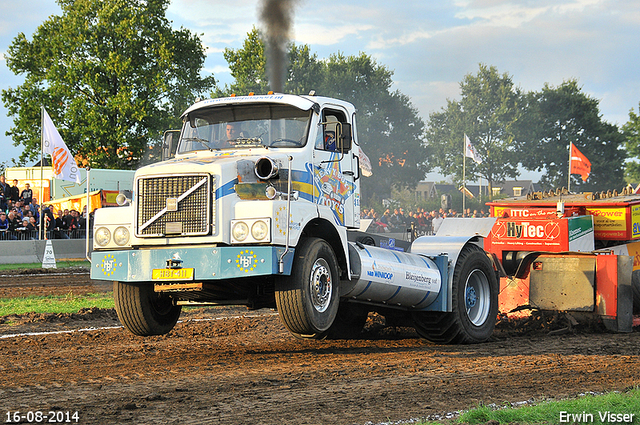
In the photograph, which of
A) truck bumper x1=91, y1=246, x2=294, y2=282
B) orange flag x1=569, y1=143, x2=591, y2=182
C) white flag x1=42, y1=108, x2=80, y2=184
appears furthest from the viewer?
orange flag x1=569, y1=143, x2=591, y2=182

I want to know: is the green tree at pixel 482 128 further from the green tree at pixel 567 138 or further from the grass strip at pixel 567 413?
the grass strip at pixel 567 413

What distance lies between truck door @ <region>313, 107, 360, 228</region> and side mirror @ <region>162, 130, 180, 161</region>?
6.39 feet

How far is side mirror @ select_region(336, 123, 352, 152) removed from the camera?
868cm

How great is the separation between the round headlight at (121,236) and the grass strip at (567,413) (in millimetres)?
4272

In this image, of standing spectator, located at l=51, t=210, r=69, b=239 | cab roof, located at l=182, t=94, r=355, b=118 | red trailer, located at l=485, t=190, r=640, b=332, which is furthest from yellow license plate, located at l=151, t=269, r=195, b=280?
standing spectator, located at l=51, t=210, r=69, b=239

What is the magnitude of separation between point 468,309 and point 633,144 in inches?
2321

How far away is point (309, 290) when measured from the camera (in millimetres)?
7625

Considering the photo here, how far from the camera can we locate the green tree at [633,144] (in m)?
62.6

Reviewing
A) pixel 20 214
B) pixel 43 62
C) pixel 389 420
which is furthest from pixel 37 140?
pixel 389 420

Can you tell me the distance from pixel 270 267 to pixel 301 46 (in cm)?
6112

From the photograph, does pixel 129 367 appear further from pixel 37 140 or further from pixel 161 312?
pixel 37 140

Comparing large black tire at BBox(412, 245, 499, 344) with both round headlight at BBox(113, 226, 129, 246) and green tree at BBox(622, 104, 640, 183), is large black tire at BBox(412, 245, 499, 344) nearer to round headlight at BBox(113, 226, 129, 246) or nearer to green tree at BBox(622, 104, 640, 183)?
round headlight at BBox(113, 226, 129, 246)

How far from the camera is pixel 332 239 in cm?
849

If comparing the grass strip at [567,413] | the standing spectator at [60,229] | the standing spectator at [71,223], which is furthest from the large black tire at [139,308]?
the standing spectator at [71,223]
